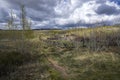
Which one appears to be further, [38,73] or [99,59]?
[99,59]

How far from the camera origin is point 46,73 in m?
22.1

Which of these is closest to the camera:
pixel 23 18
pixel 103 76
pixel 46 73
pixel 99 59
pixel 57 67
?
pixel 103 76

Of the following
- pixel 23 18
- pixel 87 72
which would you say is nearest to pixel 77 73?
pixel 87 72

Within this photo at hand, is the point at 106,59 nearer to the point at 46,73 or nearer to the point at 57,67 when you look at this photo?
the point at 57,67

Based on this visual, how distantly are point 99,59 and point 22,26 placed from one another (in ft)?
98.3

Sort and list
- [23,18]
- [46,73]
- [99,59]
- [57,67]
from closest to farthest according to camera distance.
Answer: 1. [46,73]
2. [57,67]
3. [99,59]
4. [23,18]

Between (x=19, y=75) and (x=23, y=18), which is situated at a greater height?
(x=23, y=18)

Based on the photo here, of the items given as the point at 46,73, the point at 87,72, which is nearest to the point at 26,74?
the point at 46,73

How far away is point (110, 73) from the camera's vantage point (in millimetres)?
21859

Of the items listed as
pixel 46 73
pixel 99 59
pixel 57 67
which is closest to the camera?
pixel 46 73

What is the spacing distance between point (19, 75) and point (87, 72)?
7.21 metres

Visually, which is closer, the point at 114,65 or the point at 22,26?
the point at 114,65

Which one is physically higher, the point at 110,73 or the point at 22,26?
the point at 22,26

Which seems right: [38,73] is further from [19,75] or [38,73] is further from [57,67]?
[57,67]
